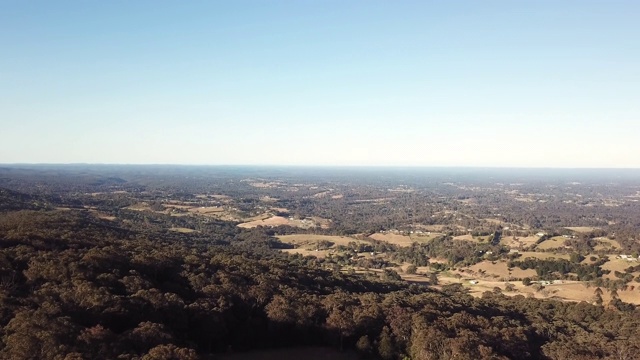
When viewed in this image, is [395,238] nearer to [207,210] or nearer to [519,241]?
[519,241]

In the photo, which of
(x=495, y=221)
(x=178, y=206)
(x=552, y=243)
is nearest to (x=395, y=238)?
(x=552, y=243)

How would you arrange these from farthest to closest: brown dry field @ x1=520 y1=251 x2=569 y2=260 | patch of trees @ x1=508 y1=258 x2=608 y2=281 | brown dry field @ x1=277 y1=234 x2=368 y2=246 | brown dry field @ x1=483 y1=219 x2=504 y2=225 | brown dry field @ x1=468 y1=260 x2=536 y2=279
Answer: brown dry field @ x1=483 y1=219 x2=504 y2=225 → brown dry field @ x1=277 y1=234 x2=368 y2=246 → brown dry field @ x1=520 y1=251 x2=569 y2=260 → brown dry field @ x1=468 y1=260 x2=536 y2=279 → patch of trees @ x1=508 y1=258 x2=608 y2=281

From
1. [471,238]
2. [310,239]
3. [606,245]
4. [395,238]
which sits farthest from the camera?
[395,238]

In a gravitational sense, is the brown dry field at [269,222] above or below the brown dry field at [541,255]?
below

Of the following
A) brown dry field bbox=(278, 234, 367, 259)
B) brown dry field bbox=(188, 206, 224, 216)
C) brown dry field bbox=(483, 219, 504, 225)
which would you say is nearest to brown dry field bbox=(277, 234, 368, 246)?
brown dry field bbox=(278, 234, 367, 259)

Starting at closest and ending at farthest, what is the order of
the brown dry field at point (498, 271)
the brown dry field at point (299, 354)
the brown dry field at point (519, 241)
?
the brown dry field at point (299, 354)
the brown dry field at point (498, 271)
the brown dry field at point (519, 241)

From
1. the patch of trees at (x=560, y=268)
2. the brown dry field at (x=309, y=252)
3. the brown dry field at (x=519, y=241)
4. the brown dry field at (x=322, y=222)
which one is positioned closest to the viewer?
the patch of trees at (x=560, y=268)

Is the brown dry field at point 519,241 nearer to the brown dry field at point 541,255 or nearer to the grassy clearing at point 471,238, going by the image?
the grassy clearing at point 471,238

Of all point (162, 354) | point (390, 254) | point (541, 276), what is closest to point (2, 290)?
point (162, 354)

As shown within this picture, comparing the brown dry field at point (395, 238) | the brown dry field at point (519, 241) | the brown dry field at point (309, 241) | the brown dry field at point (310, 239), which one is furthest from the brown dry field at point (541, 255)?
the brown dry field at point (309, 241)

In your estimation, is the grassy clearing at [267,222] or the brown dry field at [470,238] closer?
the brown dry field at [470,238]

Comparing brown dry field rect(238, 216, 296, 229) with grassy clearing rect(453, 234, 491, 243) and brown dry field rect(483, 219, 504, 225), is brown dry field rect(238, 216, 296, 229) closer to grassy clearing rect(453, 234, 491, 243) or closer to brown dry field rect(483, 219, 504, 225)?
grassy clearing rect(453, 234, 491, 243)
